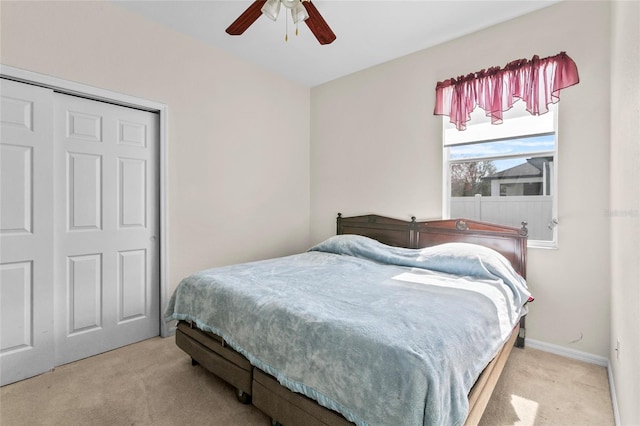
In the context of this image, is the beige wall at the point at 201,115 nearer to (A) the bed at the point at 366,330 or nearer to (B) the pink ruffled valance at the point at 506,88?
(A) the bed at the point at 366,330

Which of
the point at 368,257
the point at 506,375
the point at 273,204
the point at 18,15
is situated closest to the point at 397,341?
the point at 506,375

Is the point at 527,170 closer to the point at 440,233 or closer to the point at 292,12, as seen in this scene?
the point at 440,233

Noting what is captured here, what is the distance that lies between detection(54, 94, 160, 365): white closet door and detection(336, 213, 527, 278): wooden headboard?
221cm

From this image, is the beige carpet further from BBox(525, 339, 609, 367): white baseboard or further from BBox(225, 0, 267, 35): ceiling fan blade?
BBox(225, 0, 267, 35): ceiling fan blade

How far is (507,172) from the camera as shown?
281cm

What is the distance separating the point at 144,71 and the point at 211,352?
2445 millimetres

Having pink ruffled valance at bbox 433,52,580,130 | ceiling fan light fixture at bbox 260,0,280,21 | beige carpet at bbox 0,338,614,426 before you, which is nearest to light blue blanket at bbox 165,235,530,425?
beige carpet at bbox 0,338,614,426

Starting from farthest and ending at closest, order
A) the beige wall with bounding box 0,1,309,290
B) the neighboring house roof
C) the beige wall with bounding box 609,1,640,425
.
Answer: the neighboring house roof, the beige wall with bounding box 0,1,309,290, the beige wall with bounding box 609,1,640,425

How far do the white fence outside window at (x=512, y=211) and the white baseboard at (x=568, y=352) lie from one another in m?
0.88

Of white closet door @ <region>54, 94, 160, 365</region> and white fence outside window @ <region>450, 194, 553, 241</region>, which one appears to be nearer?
white closet door @ <region>54, 94, 160, 365</region>

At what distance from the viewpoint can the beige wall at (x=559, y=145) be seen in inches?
91.3

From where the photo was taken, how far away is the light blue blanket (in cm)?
117

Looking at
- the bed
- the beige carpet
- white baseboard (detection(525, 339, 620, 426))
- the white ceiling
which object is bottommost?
the beige carpet

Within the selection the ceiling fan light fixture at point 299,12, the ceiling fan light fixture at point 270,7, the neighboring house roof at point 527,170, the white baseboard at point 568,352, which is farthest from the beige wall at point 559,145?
the ceiling fan light fixture at point 270,7
